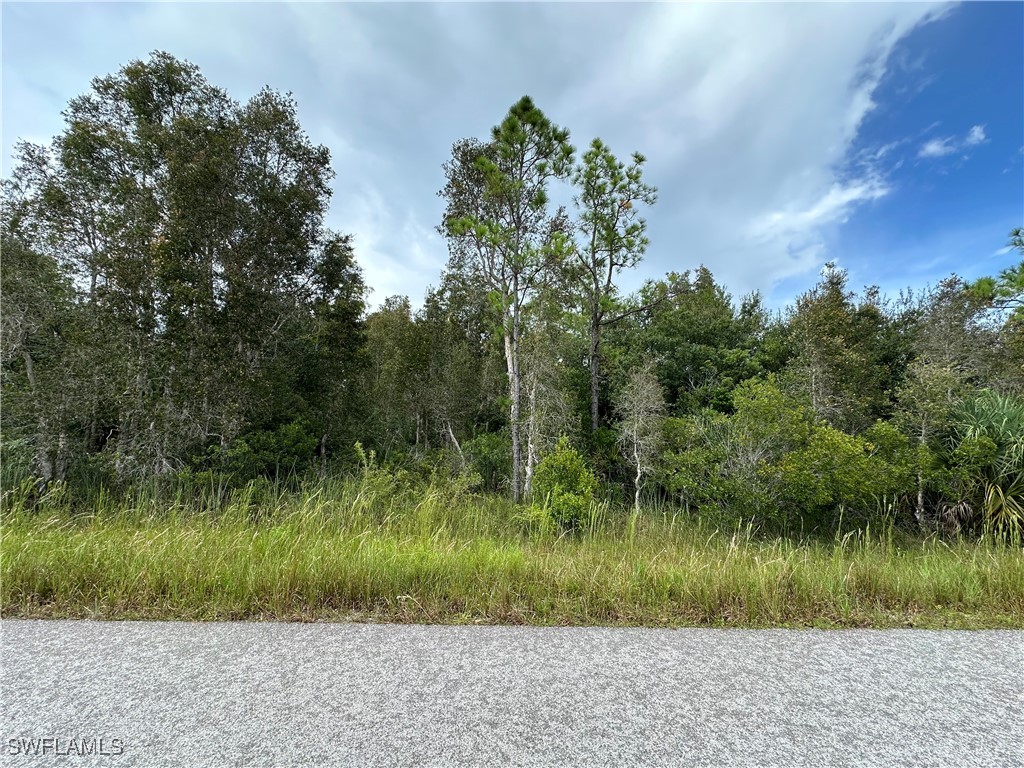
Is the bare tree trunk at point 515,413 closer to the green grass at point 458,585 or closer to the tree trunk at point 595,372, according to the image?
the tree trunk at point 595,372

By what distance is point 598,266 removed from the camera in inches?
456

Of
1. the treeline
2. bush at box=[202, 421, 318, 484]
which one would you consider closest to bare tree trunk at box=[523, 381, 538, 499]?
the treeline

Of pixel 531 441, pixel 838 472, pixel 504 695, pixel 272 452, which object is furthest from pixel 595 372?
pixel 504 695

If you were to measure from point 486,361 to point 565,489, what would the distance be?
269 inches

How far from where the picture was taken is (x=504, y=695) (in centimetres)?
176

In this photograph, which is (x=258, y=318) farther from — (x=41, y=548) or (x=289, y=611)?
(x=289, y=611)

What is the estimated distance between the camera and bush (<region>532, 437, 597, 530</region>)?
22.0ft

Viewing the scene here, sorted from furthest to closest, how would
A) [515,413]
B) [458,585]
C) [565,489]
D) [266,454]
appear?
1. [515,413]
2. [266,454]
3. [565,489]
4. [458,585]

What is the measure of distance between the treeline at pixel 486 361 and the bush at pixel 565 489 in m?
0.04

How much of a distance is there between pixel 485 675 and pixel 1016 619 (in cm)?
334

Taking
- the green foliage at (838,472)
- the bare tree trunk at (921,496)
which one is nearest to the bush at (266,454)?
the green foliage at (838,472)

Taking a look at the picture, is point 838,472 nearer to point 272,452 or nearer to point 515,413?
point 515,413

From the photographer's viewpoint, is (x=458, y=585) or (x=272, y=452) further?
(x=272, y=452)

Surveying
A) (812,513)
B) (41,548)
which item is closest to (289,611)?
(41,548)
